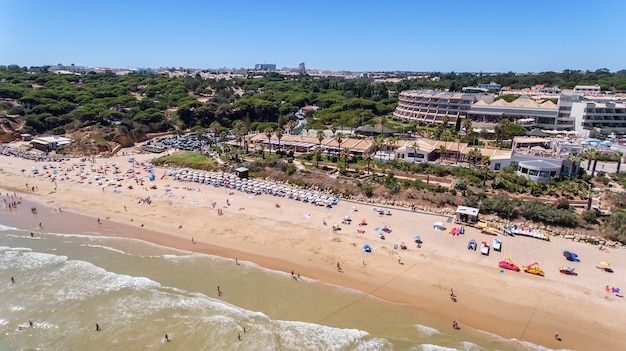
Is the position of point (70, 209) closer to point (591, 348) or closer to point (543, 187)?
point (591, 348)

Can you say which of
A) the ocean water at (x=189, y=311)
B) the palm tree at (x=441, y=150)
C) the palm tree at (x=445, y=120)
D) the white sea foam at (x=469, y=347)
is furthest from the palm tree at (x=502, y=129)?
the white sea foam at (x=469, y=347)

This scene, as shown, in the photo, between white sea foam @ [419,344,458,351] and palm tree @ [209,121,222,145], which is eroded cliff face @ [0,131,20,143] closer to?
palm tree @ [209,121,222,145]

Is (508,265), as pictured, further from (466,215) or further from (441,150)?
(441,150)

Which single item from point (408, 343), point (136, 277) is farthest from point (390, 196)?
point (136, 277)

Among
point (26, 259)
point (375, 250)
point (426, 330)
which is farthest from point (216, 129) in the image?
point (426, 330)

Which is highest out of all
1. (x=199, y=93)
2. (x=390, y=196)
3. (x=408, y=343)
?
(x=199, y=93)

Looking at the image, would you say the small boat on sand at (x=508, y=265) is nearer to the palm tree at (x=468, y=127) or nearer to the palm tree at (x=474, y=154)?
the palm tree at (x=474, y=154)
